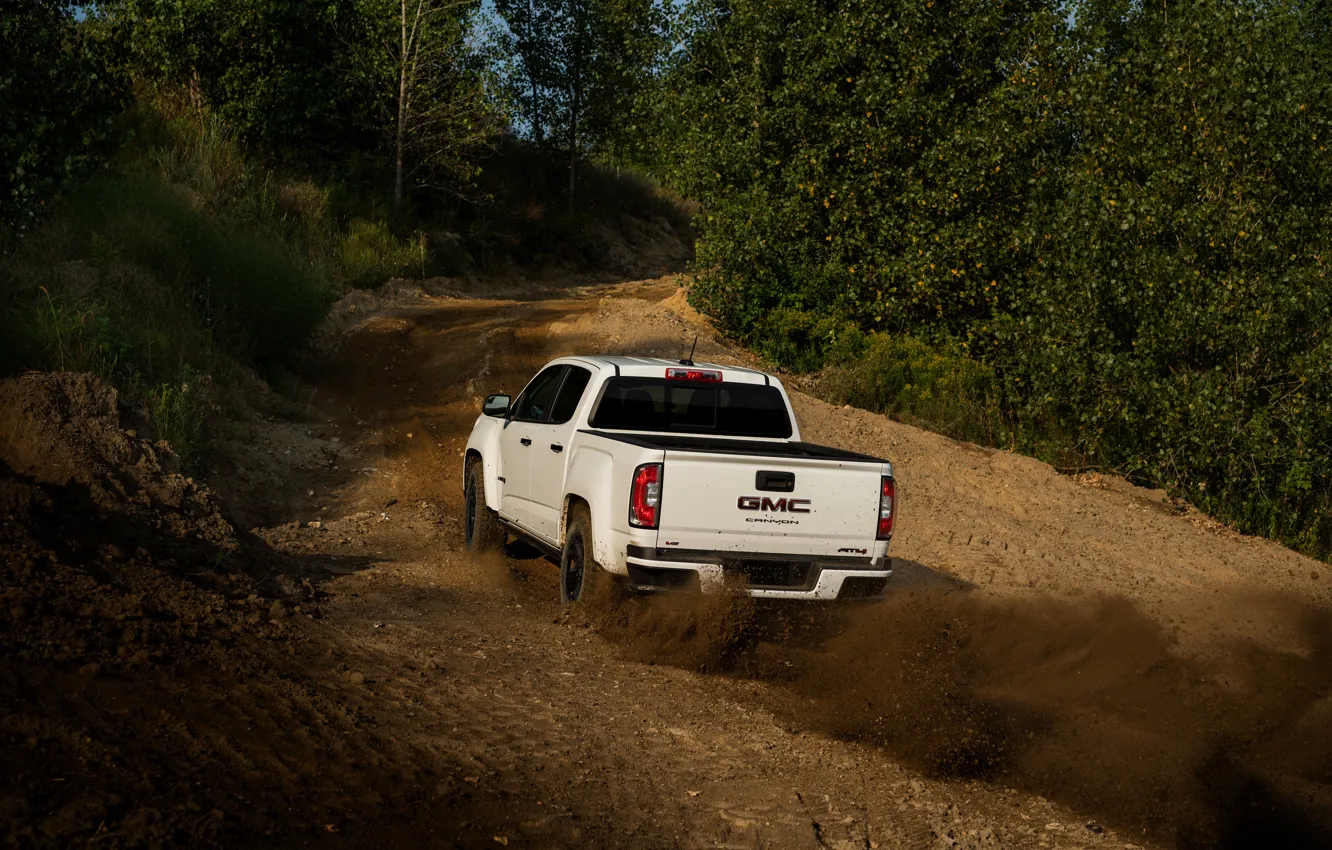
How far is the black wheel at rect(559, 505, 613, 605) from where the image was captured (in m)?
8.52

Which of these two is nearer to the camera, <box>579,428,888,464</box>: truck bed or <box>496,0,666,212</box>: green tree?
<box>579,428,888,464</box>: truck bed

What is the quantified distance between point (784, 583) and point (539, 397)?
134 inches

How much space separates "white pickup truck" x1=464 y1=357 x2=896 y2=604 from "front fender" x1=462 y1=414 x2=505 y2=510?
1498mm

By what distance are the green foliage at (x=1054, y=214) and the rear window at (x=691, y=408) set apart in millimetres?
8455

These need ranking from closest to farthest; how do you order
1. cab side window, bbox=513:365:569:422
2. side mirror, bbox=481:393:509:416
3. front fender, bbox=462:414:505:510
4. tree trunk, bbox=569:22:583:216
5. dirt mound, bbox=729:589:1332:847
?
dirt mound, bbox=729:589:1332:847, cab side window, bbox=513:365:569:422, side mirror, bbox=481:393:509:416, front fender, bbox=462:414:505:510, tree trunk, bbox=569:22:583:216

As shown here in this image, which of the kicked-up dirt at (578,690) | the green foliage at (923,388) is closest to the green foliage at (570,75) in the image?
the green foliage at (923,388)

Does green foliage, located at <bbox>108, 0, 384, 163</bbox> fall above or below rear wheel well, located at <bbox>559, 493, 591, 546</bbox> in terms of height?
above

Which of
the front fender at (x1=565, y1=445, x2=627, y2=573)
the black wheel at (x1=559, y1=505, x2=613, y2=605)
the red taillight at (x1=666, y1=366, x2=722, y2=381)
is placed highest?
the red taillight at (x1=666, y1=366, x2=722, y2=381)

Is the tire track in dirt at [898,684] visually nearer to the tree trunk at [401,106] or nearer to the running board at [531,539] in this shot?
the running board at [531,539]

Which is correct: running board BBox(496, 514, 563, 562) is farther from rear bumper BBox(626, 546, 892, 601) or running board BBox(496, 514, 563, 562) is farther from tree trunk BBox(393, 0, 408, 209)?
tree trunk BBox(393, 0, 408, 209)

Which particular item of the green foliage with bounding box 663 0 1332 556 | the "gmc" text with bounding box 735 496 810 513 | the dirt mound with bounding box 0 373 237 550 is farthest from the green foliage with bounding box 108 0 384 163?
the "gmc" text with bounding box 735 496 810 513

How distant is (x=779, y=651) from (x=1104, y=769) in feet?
8.04

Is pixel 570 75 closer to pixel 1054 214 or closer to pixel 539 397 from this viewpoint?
pixel 1054 214

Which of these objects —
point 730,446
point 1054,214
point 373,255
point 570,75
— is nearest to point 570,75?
point 570,75
